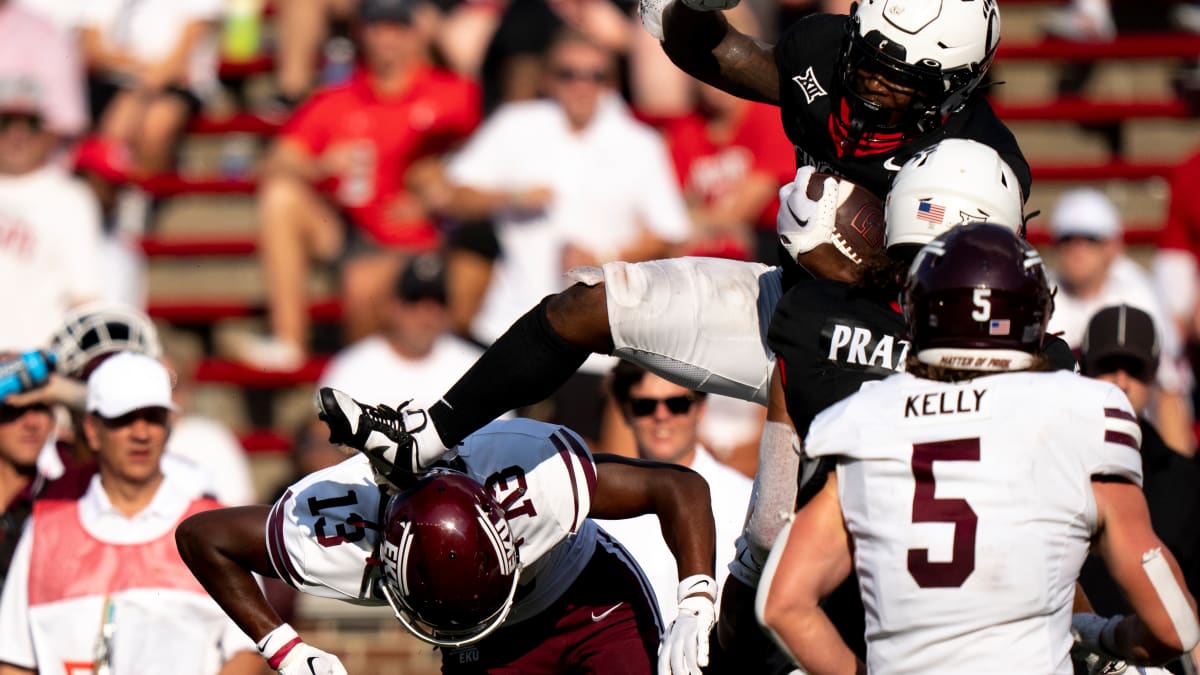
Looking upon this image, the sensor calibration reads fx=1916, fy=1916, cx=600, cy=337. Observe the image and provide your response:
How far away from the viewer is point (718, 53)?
17.6ft

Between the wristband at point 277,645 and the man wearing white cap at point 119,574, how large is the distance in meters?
0.94

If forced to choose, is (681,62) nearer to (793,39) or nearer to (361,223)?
(793,39)

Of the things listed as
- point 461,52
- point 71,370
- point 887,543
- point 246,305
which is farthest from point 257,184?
point 887,543

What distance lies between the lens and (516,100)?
32.7 feet

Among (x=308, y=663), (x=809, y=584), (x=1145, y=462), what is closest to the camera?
(x=809, y=584)

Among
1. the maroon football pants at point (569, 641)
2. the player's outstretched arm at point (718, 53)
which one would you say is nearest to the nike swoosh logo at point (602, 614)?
the maroon football pants at point (569, 641)

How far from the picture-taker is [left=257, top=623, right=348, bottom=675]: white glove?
5.10m

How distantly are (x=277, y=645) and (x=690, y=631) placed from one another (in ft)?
3.91

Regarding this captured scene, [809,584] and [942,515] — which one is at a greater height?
[942,515]

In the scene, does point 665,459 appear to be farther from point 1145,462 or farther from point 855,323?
point 855,323

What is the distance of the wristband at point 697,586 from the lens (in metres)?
4.86

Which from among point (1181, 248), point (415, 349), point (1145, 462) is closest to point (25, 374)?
point (415, 349)

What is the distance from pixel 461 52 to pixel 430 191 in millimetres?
1191

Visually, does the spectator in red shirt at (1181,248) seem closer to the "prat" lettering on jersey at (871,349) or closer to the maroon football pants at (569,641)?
the maroon football pants at (569,641)
